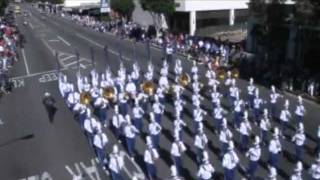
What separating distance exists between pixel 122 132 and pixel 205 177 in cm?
624

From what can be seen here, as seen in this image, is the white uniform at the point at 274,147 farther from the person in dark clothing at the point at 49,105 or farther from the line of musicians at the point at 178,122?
the person in dark clothing at the point at 49,105

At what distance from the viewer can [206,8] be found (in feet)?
224

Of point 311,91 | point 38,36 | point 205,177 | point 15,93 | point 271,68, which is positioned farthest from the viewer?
point 38,36

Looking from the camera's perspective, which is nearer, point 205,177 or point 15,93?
point 205,177

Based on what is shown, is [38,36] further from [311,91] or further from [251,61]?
[311,91]

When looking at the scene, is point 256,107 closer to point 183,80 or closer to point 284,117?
point 284,117

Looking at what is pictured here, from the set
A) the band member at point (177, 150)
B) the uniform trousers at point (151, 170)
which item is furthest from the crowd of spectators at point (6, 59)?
the band member at point (177, 150)

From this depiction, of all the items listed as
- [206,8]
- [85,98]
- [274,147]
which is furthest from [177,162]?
[206,8]

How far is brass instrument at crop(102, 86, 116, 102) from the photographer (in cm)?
2676

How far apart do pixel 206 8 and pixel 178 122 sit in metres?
48.3

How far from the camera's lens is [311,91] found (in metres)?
31.5

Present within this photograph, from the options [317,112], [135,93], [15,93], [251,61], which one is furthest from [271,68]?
[15,93]

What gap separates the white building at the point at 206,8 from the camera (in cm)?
6619

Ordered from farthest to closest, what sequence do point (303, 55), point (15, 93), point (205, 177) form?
point (303, 55)
point (15, 93)
point (205, 177)
